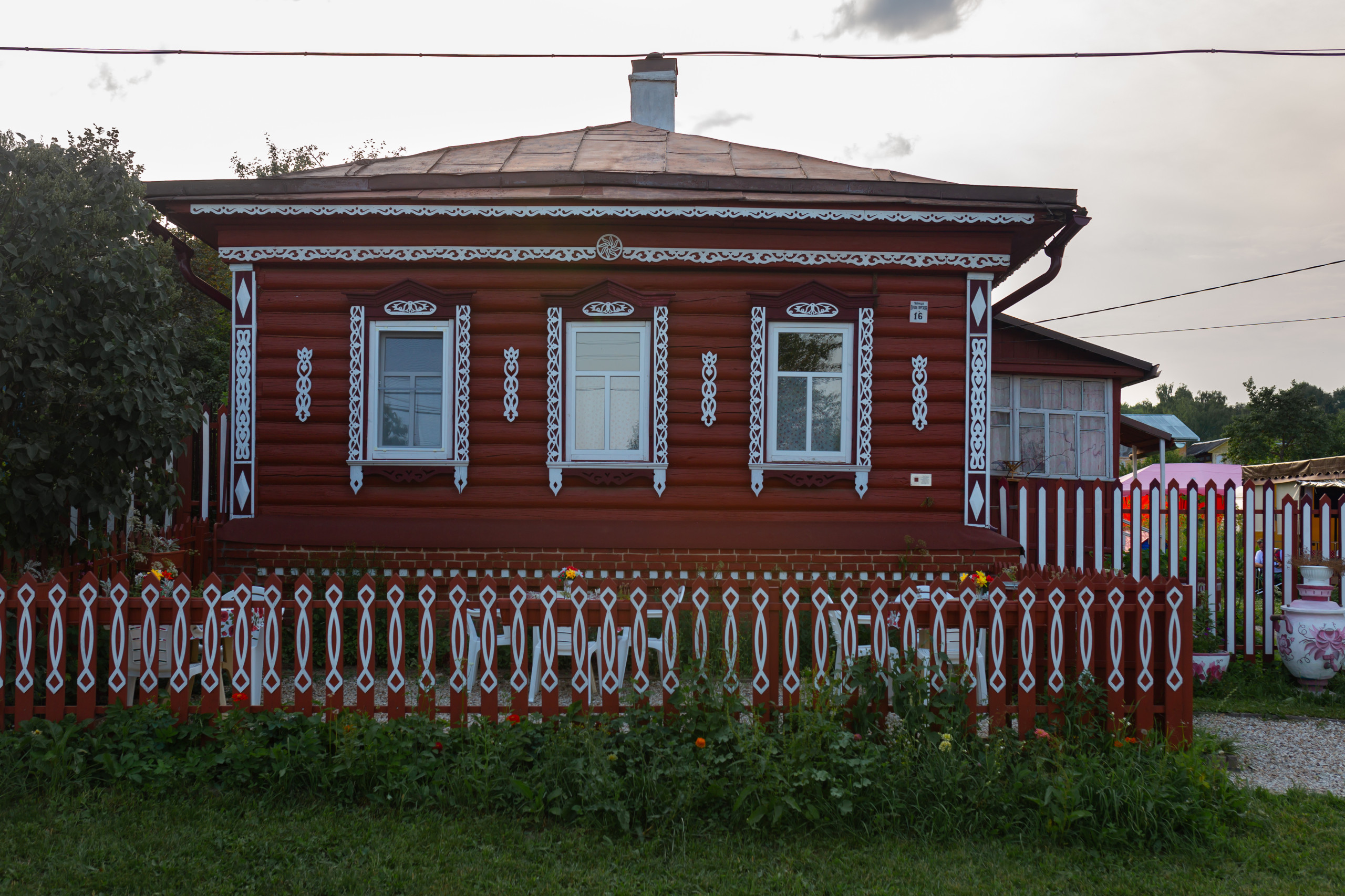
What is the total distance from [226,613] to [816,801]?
11.4 feet

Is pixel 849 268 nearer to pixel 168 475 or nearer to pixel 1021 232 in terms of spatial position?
pixel 1021 232

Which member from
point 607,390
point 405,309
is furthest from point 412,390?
point 607,390

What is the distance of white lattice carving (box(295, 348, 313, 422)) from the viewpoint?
28.5 ft

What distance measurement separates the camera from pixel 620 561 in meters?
8.50

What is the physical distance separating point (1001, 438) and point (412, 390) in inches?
325

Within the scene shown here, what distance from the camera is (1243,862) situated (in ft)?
12.9

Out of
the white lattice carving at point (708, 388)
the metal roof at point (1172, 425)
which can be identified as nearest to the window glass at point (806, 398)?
the white lattice carving at point (708, 388)

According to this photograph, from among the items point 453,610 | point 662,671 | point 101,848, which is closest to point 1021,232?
point 662,671

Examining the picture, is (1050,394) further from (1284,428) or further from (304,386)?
(1284,428)

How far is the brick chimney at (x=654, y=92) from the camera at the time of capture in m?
12.9

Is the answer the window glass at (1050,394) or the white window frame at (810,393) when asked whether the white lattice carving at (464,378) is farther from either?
the window glass at (1050,394)

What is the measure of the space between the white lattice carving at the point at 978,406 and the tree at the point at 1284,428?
1383 inches

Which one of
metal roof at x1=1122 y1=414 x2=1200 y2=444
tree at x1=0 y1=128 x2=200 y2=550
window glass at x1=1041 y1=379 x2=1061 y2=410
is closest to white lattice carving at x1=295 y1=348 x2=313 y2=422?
tree at x1=0 y1=128 x2=200 y2=550

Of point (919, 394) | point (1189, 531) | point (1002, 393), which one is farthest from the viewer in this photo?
point (1002, 393)
